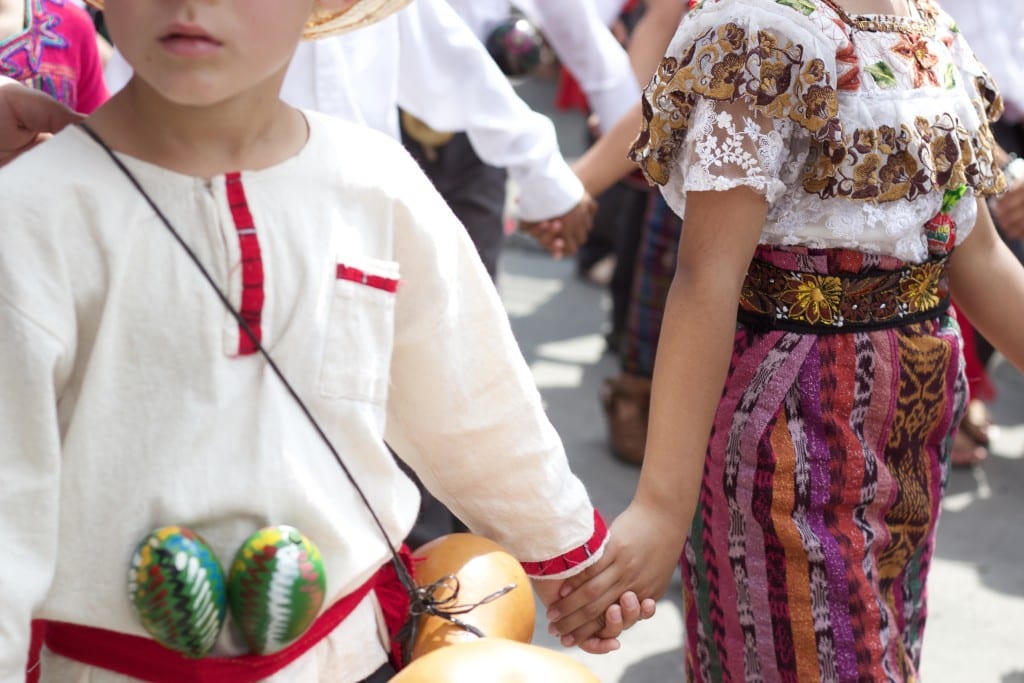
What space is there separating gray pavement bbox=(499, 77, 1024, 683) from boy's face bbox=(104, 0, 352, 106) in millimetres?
2220

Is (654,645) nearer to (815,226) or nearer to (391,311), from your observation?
(815,226)

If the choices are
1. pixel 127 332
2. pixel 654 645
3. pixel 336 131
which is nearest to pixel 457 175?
pixel 654 645

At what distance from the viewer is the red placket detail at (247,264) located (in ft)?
4.75

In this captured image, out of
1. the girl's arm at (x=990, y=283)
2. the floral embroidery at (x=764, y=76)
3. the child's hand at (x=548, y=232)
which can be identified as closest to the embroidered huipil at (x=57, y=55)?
the floral embroidery at (x=764, y=76)

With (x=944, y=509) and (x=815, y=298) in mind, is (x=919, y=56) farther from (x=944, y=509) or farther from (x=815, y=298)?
(x=944, y=509)

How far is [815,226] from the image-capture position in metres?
2.00

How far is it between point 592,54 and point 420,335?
238cm

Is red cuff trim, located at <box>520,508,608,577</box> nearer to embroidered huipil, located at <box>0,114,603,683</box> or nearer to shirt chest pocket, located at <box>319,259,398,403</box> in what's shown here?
embroidered huipil, located at <box>0,114,603,683</box>

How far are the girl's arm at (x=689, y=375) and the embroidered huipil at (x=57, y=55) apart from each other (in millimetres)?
963

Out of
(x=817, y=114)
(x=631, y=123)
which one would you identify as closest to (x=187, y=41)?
(x=817, y=114)

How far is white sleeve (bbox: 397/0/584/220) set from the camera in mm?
2891

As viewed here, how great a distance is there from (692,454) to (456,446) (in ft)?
1.36

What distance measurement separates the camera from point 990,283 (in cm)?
227

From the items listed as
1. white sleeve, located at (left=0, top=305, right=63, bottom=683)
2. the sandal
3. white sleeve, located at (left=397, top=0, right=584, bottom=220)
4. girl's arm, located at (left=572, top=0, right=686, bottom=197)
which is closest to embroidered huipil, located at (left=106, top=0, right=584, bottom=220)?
white sleeve, located at (left=397, top=0, right=584, bottom=220)
